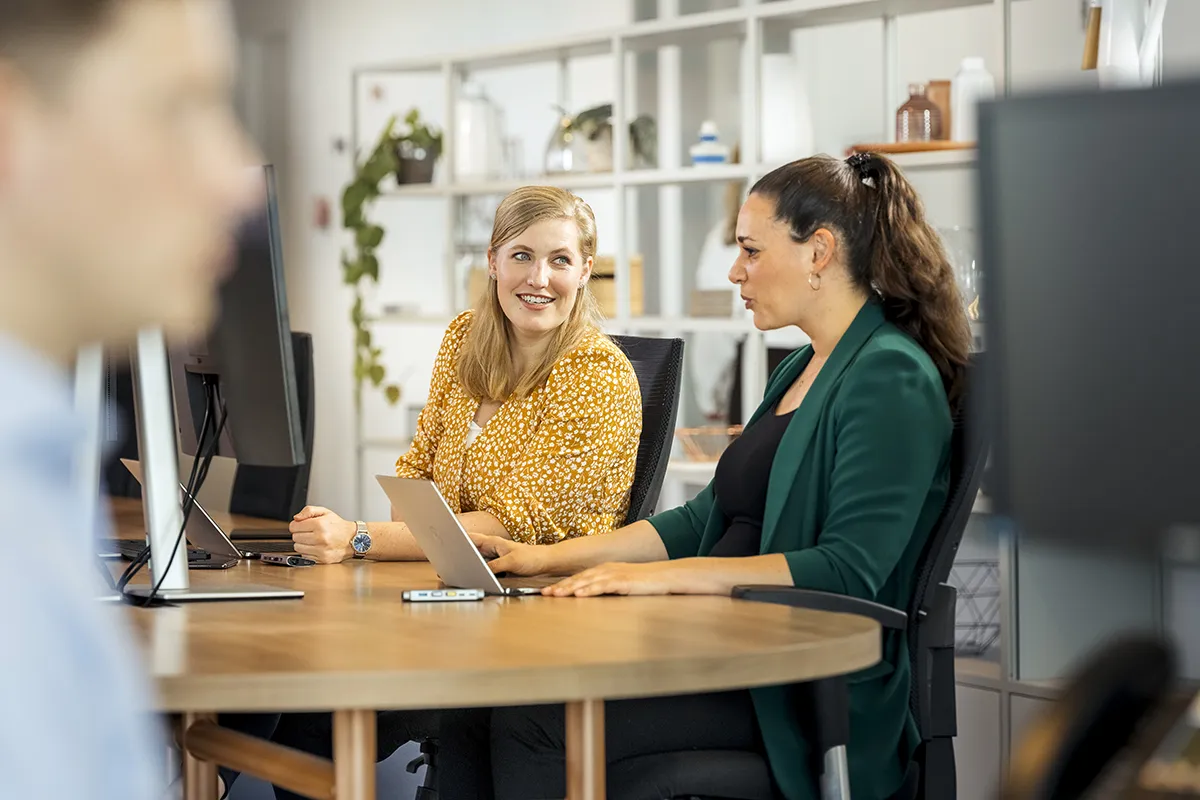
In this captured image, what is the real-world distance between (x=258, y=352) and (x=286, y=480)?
1.25m

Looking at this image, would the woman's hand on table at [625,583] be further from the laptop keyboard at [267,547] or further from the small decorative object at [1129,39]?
the small decorative object at [1129,39]

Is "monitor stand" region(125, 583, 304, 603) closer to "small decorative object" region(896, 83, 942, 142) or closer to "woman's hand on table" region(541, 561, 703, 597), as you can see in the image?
"woman's hand on table" region(541, 561, 703, 597)

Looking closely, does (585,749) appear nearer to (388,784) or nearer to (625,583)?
(625,583)

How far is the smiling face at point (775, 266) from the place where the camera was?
2.18 metres

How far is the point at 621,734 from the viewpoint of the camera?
185cm

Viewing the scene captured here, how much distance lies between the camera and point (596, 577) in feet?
6.26

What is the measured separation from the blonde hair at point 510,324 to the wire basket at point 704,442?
1.37 meters

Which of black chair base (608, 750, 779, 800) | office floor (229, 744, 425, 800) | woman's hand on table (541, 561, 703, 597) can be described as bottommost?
office floor (229, 744, 425, 800)

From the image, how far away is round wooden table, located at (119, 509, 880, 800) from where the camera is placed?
1.32m

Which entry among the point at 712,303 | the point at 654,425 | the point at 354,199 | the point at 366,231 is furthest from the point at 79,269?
the point at 366,231

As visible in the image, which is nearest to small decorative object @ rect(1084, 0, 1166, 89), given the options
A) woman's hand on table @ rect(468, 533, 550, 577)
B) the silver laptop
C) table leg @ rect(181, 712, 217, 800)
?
woman's hand on table @ rect(468, 533, 550, 577)

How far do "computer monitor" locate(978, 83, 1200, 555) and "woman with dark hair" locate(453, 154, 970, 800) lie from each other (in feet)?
3.73

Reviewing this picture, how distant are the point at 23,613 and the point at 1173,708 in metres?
0.73

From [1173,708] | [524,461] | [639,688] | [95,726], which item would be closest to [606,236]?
[524,461]
